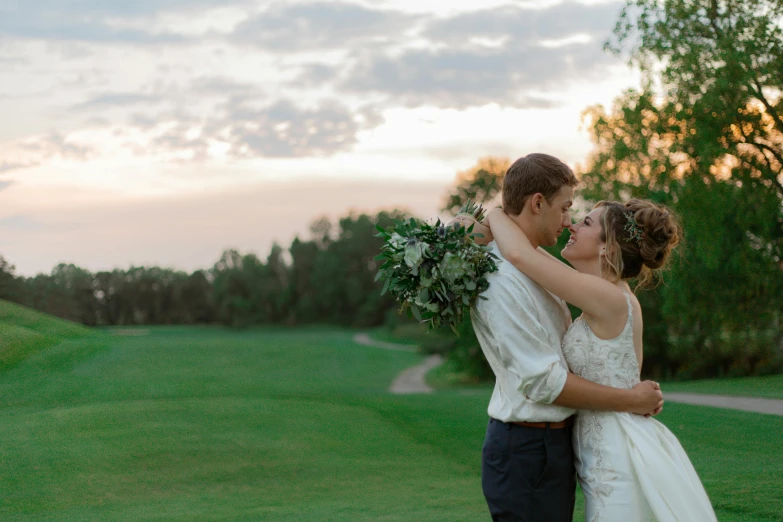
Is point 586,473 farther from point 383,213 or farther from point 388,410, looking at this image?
point 383,213

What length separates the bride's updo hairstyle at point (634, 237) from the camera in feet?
10.1

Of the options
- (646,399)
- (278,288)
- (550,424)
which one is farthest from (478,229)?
(278,288)

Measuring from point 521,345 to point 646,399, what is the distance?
63 cm

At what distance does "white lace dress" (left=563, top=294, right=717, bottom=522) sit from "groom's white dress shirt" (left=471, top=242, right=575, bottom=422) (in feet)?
0.50

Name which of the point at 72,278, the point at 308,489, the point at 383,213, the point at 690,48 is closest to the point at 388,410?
the point at 308,489

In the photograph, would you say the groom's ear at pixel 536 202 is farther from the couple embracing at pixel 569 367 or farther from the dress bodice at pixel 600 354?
the dress bodice at pixel 600 354

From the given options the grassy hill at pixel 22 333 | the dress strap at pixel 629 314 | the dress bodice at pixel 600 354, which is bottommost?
the grassy hill at pixel 22 333

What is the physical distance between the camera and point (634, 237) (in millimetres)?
3061

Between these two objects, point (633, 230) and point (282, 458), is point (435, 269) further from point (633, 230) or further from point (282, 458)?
point (282, 458)

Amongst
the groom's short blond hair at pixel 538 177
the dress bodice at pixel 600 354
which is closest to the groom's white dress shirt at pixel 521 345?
the dress bodice at pixel 600 354

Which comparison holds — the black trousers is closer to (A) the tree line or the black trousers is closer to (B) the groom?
(B) the groom

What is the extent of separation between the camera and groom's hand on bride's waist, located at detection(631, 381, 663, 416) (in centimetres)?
298

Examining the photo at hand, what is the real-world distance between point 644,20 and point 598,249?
22459 millimetres

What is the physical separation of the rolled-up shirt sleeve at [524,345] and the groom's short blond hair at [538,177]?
1.09 ft
